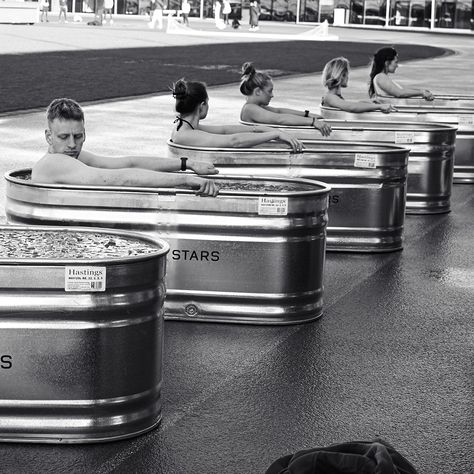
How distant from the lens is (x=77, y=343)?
5.10 metres

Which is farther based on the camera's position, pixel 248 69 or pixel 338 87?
pixel 338 87

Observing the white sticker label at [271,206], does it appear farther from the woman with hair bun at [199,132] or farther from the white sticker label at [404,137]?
the white sticker label at [404,137]

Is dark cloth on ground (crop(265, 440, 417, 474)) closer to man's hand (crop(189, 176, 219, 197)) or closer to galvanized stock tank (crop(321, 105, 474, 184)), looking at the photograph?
man's hand (crop(189, 176, 219, 197))

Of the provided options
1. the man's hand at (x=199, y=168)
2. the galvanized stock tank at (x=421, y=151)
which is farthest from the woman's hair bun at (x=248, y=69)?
the man's hand at (x=199, y=168)

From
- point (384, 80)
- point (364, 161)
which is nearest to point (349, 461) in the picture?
point (364, 161)

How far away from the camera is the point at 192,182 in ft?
23.3

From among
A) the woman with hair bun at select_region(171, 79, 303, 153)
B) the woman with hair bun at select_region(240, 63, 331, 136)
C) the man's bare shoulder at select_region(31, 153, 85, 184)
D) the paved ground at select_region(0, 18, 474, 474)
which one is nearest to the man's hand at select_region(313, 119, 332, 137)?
the woman with hair bun at select_region(240, 63, 331, 136)

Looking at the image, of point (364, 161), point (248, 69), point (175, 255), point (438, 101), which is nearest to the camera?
point (175, 255)

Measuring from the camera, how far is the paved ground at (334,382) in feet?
17.0

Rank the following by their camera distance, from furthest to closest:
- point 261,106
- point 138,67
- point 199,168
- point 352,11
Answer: point 352,11, point 138,67, point 261,106, point 199,168

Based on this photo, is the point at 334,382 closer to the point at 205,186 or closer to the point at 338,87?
the point at 205,186

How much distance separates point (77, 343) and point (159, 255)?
53cm

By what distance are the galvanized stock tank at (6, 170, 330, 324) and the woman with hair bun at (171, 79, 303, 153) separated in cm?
162

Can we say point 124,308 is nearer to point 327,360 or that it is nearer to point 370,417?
point 370,417
